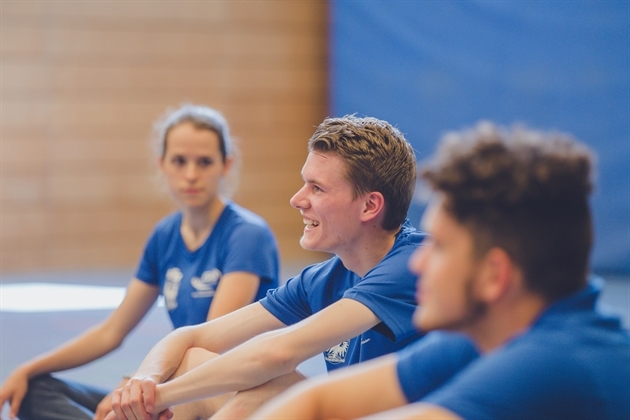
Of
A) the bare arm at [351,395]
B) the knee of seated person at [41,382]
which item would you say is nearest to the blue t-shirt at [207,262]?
the knee of seated person at [41,382]

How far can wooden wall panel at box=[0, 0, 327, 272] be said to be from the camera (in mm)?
6098

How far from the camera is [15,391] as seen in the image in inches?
100

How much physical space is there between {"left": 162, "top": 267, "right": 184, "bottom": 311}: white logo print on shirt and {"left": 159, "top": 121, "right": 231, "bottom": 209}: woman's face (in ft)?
0.75

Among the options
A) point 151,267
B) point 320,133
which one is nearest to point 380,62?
point 151,267

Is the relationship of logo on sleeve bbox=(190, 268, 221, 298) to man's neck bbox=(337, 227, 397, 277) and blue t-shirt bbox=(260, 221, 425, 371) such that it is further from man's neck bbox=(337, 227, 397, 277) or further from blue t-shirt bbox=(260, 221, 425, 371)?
man's neck bbox=(337, 227, 397, 277)

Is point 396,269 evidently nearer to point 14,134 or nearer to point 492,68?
point 492,68

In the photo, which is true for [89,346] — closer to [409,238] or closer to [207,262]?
[207,262]

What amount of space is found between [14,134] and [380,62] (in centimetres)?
280

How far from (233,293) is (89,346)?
0.55m

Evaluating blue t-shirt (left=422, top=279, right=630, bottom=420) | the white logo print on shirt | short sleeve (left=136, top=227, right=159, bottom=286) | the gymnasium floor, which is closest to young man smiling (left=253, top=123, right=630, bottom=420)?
blue t-shirt (left=422, top=279, right=630, bottom=420)

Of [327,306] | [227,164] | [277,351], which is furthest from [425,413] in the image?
[227,164]

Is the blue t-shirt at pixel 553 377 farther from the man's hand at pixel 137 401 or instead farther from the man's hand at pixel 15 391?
the man's hand at pixel 15 391

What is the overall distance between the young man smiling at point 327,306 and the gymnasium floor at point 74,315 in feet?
4.11

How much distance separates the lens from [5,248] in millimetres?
6039
